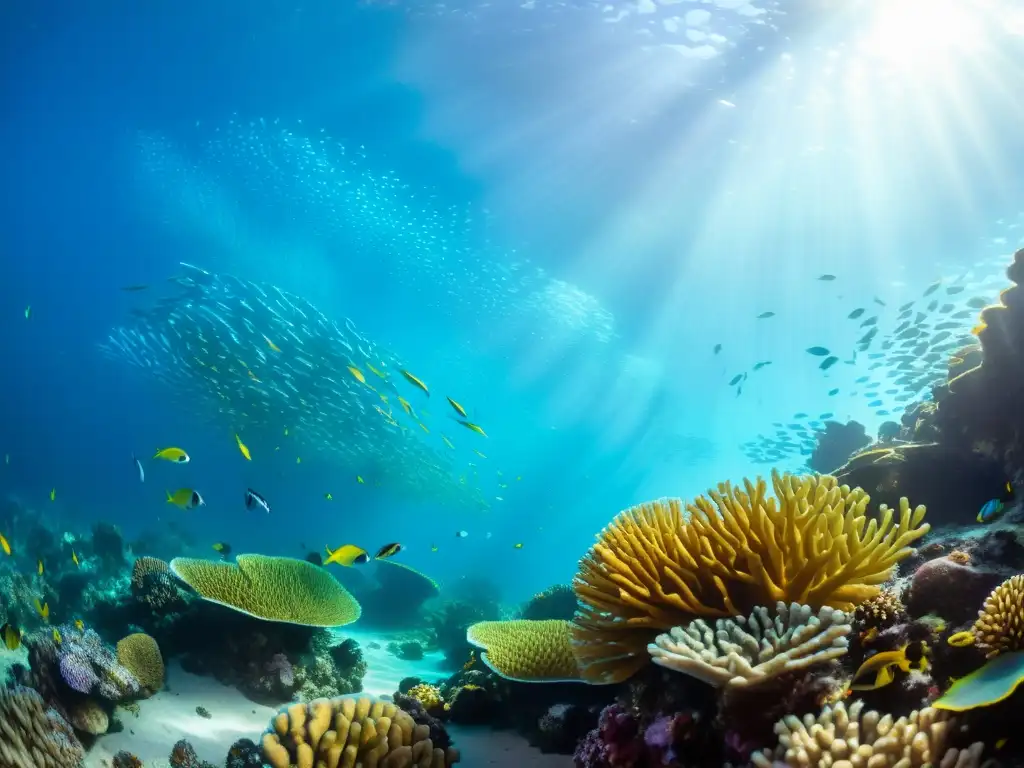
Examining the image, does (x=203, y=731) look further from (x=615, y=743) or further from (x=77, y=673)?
(x=615, y=743)

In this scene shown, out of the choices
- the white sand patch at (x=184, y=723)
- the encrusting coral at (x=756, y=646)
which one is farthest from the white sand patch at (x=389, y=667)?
the encrusting coral at (x=756, y=646)

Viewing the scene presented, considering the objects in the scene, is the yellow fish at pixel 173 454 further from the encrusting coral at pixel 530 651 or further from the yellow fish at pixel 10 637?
the encrusting coral at pixel 530 651

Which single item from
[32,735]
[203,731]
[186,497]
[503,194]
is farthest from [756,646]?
[503,194]

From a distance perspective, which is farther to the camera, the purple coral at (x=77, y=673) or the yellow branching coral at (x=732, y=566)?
the purple coral at (x=77, y=673)

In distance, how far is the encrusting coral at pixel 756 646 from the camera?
7.83 feet

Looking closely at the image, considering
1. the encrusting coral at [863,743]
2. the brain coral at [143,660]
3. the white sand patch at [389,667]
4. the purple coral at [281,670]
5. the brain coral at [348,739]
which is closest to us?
A: the encrusting coral at [863,743]

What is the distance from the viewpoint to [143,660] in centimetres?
541

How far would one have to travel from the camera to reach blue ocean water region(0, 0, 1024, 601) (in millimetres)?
15344

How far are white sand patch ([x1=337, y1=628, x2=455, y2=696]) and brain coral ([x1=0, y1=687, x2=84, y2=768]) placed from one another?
4459mm

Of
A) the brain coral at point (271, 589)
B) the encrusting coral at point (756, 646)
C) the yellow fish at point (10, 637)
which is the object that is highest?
the brain coral at point (271, 589)

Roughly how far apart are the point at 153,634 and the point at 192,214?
2766 centimetres

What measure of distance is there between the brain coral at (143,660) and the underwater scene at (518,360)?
0.04 meters

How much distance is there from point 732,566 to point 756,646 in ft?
1.93

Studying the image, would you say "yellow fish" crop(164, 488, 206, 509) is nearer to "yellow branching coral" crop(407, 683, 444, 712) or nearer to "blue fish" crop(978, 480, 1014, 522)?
"yellow branching coral" crop(407, 683, 444, 712)
